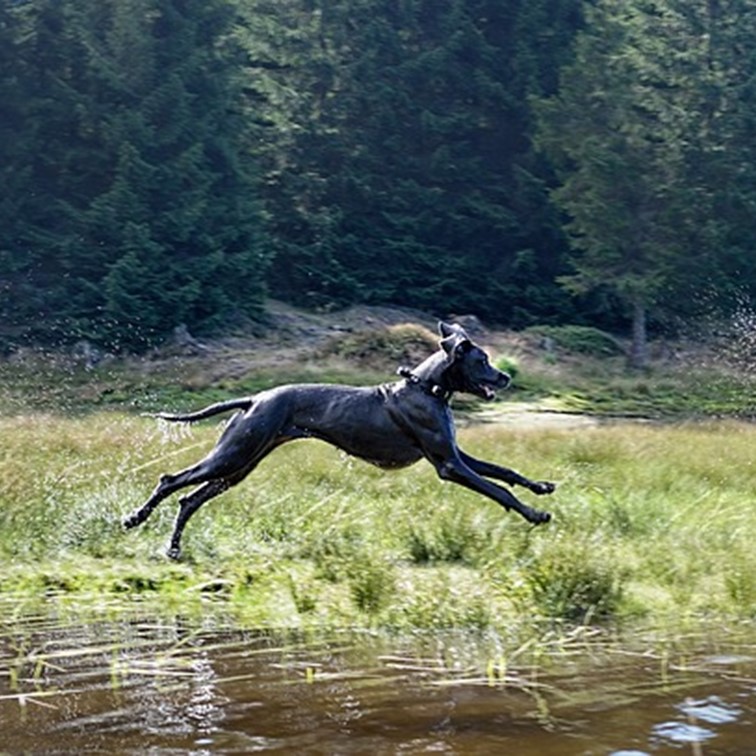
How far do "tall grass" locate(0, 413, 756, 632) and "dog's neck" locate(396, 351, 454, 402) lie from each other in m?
0.90

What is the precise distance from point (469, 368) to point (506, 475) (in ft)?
2.45

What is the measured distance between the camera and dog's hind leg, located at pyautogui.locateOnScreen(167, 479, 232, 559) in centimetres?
988

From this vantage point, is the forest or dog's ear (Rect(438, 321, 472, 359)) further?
the forest

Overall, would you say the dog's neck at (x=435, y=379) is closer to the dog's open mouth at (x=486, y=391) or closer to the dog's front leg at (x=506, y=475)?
the dog's open mouth at (x=486, y=391)

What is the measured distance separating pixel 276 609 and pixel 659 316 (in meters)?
33.6

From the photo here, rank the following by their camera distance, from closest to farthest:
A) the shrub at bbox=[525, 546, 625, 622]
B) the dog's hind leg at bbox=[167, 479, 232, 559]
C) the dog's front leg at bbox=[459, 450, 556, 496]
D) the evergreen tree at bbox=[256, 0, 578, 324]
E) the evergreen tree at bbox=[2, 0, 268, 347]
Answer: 1. the shrub at bbox=[525, 546, 625, 622]
2. the dog's front leg at bbox=[459, 450, 556, 496]
3. the dog's hind leg at bbox=[167, 479, 232, 559]
4. the evergreen tree at bbox=[2, 0, 268, 347]
5. the evergreen tree at bbox=[256, 0, 578, 324]

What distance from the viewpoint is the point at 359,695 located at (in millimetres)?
5973

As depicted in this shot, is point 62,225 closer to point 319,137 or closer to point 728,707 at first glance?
point 319,137

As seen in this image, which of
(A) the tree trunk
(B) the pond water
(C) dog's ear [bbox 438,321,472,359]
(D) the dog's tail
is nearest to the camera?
(B) the pond water

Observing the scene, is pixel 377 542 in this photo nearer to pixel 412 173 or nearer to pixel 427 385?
pixel 427 385

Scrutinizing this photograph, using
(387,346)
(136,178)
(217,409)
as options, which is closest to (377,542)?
(217,409)

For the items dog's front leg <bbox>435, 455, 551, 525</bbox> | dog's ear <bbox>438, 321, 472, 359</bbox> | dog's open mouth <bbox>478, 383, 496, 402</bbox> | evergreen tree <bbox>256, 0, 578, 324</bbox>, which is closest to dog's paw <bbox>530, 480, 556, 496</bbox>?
dog's front leg <bbox>435, 455, 551, 525</bbox>

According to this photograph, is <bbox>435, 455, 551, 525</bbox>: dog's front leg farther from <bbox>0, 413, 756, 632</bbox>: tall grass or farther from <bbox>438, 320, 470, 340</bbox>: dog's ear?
<bbox>438, 320, 470, 340</bbox>: dog's ear

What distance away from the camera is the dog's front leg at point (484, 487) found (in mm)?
9172
